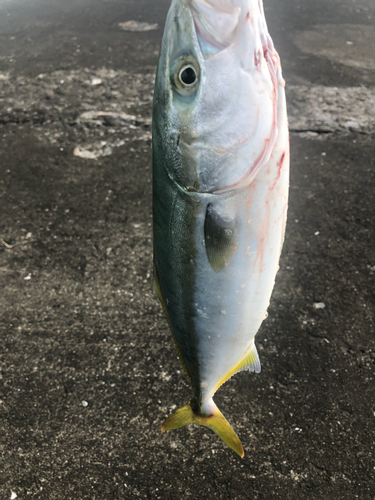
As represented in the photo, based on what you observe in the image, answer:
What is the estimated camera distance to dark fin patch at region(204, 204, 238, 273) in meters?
Result: 1.17

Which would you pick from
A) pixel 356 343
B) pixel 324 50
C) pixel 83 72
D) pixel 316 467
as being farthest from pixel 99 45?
pixel 316 467

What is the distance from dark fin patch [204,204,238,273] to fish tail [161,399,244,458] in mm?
689

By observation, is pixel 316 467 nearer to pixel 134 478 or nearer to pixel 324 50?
pixel 134 478

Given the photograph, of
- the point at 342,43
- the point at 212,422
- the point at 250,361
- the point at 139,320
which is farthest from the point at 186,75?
the point at 342,43

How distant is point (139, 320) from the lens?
2846mm

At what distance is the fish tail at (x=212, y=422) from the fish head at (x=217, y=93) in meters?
0.94

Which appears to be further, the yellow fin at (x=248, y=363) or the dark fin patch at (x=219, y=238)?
the yellow fin at (x=248, y=363)

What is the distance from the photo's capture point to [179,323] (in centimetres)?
142

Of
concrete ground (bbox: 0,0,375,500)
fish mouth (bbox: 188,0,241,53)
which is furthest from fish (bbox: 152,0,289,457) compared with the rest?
concrete ground (bbox: 0,0,375,500)

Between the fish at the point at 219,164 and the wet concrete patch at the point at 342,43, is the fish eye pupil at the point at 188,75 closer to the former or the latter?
the fish at the point at 219,164

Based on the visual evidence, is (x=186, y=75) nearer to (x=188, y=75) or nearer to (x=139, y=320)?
(x=188, y=75)

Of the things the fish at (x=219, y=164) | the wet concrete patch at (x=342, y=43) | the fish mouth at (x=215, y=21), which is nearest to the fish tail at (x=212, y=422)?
the fish at (x=219, y=164)

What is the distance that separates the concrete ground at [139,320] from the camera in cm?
219

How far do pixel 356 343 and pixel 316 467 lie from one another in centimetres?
83
